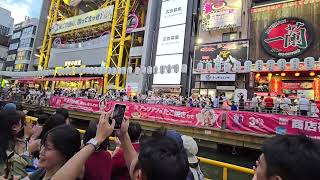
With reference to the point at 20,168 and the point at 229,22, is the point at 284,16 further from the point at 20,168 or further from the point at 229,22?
the point at 20,168

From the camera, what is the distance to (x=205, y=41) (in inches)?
1016

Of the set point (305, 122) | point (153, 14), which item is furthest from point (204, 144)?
point (153, 14)

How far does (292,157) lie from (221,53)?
74.4 feet

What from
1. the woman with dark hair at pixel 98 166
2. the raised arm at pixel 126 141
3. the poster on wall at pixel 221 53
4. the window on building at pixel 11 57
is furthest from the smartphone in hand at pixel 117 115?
the window on building at pixel 11 57

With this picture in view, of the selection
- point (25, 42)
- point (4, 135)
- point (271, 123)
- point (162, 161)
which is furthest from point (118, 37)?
point (162, 161)

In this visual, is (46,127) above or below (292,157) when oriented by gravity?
below

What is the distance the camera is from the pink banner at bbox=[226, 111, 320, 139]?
1049cm

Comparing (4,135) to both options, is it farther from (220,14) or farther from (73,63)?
(73,63)

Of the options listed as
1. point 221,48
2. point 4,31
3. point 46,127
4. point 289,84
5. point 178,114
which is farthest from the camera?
point 4,31

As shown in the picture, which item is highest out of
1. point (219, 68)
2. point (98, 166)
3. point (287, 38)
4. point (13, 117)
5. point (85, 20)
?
point (85, 20)

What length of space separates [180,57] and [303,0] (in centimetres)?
1125

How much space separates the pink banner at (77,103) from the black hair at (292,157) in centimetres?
1834

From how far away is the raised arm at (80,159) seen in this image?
1.96m

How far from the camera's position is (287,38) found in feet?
67.5
